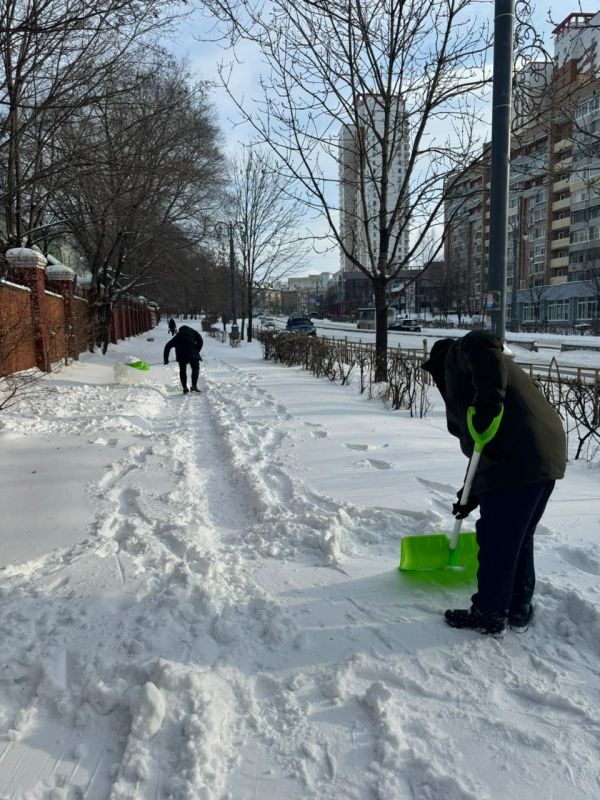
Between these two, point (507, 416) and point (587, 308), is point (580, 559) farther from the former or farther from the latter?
point (587, 308)

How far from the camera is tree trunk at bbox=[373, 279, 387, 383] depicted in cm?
1226

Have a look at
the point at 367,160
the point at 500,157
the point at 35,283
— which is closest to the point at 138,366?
the point at 35,283

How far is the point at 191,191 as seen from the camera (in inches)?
806

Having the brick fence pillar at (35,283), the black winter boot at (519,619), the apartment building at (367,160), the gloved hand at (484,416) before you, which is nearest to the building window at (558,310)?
the apartment building at (367,160)

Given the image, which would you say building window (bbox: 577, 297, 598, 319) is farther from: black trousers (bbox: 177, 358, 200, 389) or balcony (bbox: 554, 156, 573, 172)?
black trousers (bbox: 177, 358, 200, 389)

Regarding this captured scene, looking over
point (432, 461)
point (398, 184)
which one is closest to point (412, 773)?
point (432, 461)

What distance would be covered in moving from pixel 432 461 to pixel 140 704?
4.46 m

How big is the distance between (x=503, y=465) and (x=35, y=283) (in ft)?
39.1

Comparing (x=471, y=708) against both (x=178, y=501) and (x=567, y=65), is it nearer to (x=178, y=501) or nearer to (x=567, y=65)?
(x=178, y=501)

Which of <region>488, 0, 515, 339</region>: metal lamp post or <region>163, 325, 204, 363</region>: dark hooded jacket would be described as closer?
<region>488, 0, 515, 339</region>: metal lamp post

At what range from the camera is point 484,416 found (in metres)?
2.59

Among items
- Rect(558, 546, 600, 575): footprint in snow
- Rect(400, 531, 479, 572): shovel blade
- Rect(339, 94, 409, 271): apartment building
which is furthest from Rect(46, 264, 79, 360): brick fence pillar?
Rect(558, 546, 600, 575): footprint in snow

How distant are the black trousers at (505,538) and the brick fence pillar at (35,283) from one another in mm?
11110

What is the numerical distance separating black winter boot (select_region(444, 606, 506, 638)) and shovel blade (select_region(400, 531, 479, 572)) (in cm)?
49
